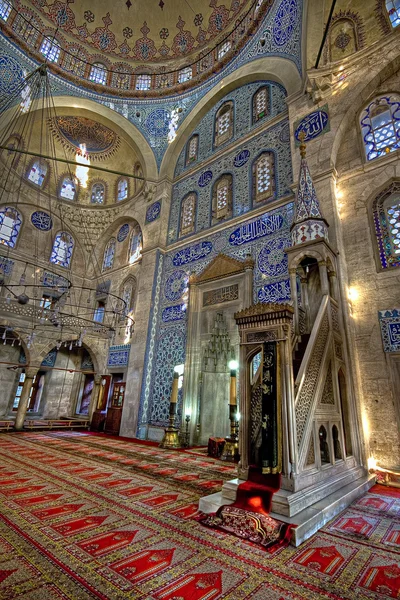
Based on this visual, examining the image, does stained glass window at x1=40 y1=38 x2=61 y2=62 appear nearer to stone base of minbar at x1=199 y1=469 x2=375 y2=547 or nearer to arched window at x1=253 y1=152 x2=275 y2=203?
arched window at x1=253 y1=152 x2=275 y2=203

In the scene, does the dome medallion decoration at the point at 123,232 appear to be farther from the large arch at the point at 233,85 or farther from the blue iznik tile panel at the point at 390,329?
the blue iznik tile panel at the point at 390,329

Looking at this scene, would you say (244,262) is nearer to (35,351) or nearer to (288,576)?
(288,576)

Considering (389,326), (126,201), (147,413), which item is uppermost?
(126,201)

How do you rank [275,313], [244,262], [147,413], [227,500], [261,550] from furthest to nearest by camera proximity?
[147,413]
[244,262]
[275,313]
[227,500]
[261,550]

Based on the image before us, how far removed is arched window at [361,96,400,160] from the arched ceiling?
6.66 metres

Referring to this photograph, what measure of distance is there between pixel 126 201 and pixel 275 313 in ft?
30.4

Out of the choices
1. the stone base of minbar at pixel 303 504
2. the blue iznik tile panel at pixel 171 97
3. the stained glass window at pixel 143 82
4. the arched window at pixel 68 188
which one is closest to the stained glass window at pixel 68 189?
the arched window at pixel 68 188

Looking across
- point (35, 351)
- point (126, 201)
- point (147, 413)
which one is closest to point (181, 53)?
point (126, 201)

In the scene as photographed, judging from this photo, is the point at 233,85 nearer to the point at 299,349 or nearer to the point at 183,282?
the point at 183,282

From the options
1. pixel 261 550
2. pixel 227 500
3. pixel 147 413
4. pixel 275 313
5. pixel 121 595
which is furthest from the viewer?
pixel 147 413

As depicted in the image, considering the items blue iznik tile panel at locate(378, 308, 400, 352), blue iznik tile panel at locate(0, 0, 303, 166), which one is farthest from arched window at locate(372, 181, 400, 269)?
blue iznik tile panel at locate(0, 0, 303, 166)

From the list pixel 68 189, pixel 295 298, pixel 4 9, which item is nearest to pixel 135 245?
pixel 68 189

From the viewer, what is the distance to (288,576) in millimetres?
1538

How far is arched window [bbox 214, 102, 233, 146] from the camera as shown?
8.04m
